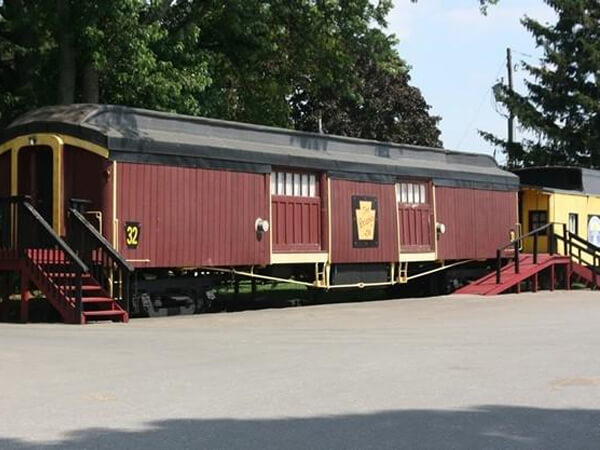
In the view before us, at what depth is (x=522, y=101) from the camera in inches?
1570

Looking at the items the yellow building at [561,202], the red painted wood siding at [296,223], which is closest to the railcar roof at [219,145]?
the red painted wood siding at [296,223]

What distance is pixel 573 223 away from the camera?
2758 cm

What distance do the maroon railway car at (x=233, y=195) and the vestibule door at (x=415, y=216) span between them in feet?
0.11

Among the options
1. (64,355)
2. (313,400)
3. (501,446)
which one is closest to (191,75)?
(64,355)

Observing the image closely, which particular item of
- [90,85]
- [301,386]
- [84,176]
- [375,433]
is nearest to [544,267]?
[90,85]

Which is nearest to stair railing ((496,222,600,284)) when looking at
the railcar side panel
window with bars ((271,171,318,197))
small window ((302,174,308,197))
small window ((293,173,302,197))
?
window with bars ((271,171,318,197))

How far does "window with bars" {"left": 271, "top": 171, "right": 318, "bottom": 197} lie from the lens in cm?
1812

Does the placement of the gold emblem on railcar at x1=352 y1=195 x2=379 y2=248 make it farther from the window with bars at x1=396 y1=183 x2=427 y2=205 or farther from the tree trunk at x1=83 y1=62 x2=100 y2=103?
the tree trunk at x1=83 y1=62 x2=100 y2=103

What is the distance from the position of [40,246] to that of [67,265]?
2.94 ft

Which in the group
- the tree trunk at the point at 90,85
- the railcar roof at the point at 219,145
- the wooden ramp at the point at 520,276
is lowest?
the wooden ramp at the point at 520,276

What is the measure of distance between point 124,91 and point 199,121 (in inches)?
200

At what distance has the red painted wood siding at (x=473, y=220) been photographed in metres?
22.1

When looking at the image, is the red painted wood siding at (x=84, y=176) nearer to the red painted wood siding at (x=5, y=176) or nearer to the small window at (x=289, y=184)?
the red painted wood siding at (x=5, y=176)

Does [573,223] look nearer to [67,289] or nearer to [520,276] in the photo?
[520,276]
